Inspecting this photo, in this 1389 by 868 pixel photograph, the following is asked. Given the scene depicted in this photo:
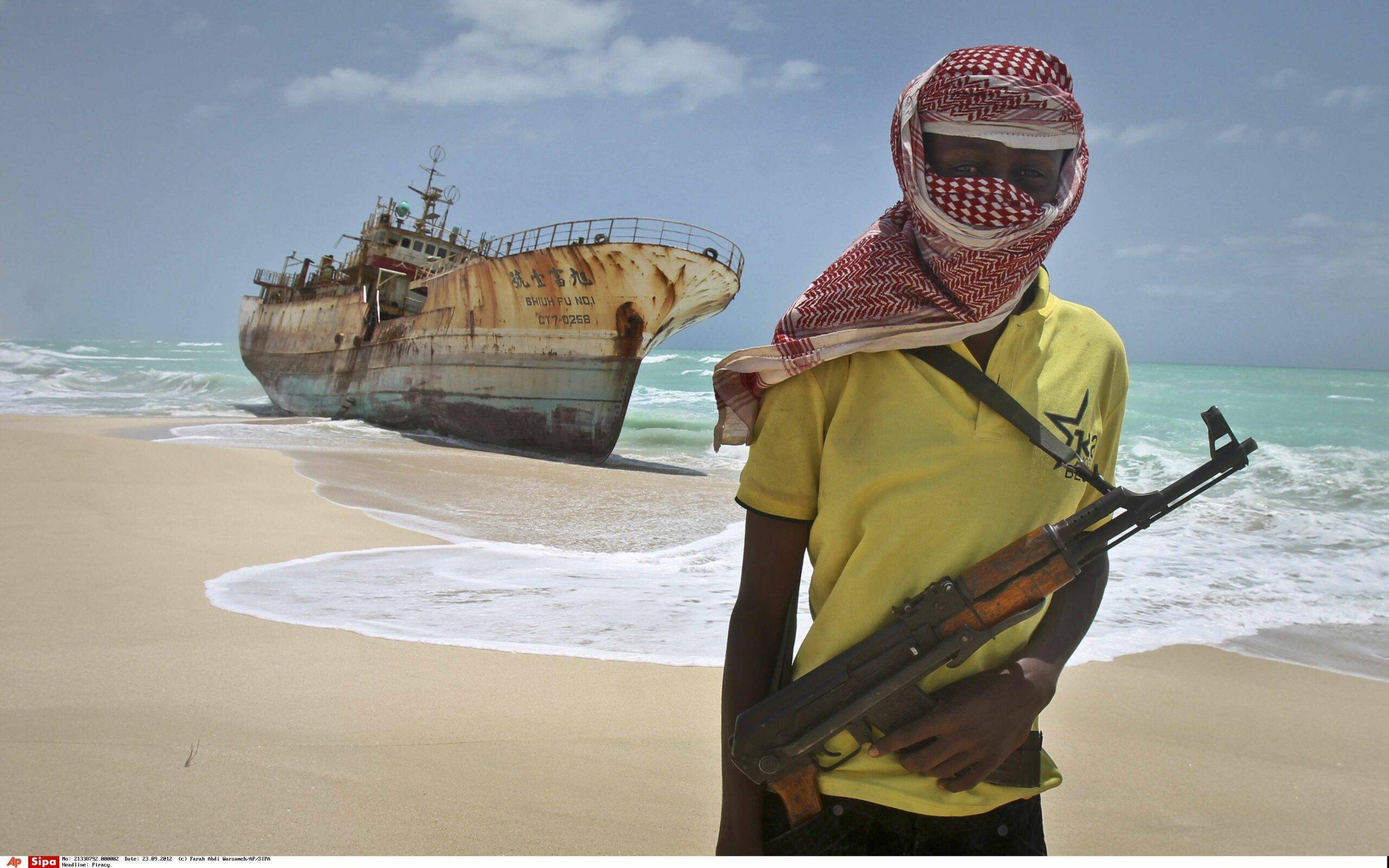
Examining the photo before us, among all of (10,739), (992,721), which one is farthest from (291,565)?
(992,721)

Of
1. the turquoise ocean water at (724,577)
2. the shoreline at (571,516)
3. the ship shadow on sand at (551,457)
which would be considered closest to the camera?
the turquoise ocean water at (724,577)

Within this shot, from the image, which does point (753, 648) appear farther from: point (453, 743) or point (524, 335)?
point (524, 335)

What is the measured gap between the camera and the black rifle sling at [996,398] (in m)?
1.04

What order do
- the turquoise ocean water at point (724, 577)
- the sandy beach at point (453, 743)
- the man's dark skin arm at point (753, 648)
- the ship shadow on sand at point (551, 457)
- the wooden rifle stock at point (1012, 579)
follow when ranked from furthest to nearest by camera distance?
the ship shadow on sand at point (551, 457), the turquoise ocean water at point (724, 577), the sandy beach at point (453, 743), the man's dark skin arm at point (753, 648), the wooden rifle stock at point (1012, 579)

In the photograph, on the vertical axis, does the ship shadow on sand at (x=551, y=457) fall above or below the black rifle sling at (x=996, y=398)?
below

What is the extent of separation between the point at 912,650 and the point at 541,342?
52.6 feet

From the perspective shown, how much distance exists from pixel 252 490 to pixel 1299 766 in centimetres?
829

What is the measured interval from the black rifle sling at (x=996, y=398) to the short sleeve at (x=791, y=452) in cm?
15

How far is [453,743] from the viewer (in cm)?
277

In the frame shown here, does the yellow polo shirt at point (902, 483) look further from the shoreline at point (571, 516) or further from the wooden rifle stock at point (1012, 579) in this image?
the shoreline at point (571, 516)

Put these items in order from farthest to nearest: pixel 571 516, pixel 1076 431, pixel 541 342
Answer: pixel 541 342 < pixel 571 516 < pixel 1076 431

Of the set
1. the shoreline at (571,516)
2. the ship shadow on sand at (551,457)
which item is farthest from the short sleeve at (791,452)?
the ship shadow on sand at (551,457)

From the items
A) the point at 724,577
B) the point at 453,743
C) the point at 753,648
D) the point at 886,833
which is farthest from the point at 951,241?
the point at 724,577

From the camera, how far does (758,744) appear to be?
1.06 m
